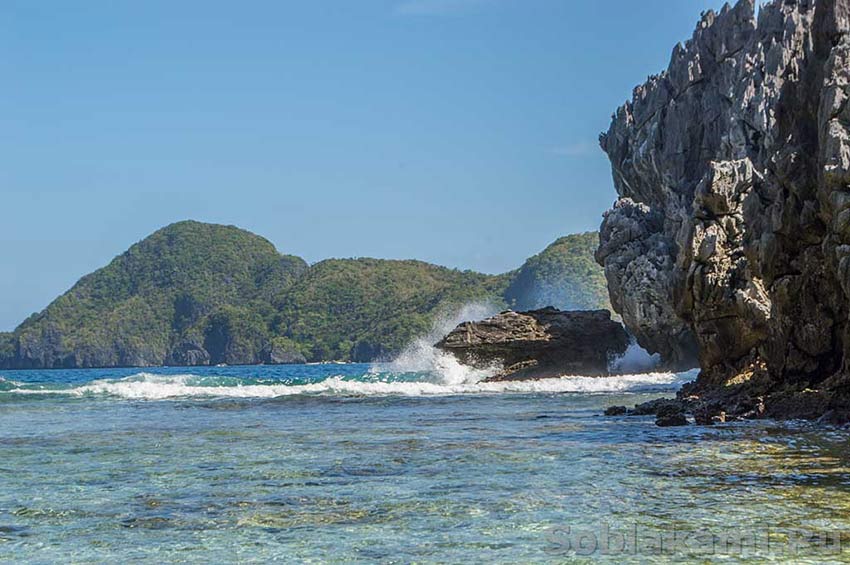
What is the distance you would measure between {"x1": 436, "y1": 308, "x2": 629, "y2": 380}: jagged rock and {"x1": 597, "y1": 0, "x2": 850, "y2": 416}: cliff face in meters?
6.73

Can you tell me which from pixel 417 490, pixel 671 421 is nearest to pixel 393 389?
pixel 671 421

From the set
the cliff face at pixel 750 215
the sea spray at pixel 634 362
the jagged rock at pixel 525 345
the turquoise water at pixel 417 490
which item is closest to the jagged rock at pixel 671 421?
the turquoise water at pixel 417 490

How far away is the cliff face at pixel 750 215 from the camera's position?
92.7 ft

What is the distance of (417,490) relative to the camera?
17375 millimetres

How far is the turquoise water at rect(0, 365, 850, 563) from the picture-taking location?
13023mm

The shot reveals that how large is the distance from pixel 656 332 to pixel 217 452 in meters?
50.9

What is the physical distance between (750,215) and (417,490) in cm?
1923

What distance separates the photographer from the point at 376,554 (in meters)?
12.6

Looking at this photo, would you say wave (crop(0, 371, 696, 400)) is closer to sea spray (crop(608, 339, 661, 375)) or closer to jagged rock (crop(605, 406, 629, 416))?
sea spray (crop(608, 339, 661, 375))

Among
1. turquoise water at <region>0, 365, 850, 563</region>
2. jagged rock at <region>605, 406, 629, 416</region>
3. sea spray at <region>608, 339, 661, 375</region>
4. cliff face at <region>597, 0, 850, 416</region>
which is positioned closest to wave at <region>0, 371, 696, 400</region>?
cliff face at <region>597, 0, 850, 416</region>

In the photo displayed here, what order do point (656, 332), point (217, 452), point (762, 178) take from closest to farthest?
point (217, 452), point (762, 178), point (656, 332)

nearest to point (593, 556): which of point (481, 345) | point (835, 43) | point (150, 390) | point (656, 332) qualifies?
point (835, 43)

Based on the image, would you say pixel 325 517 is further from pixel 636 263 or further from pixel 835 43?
pixel 636 263

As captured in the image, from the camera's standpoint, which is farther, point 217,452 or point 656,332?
point 656,332
